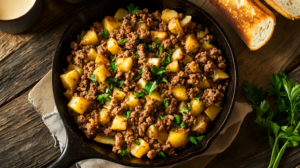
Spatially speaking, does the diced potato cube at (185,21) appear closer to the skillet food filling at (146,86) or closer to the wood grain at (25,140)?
the skillet food filling at (146,86)

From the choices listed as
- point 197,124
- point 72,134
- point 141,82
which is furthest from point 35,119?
point 197,124

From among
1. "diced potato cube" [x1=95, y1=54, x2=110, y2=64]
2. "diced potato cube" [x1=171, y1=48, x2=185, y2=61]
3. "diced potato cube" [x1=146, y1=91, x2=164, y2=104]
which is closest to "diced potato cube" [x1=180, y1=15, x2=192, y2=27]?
"diced potato cube" [x1=171, y1=48, x2=185, y2=61]

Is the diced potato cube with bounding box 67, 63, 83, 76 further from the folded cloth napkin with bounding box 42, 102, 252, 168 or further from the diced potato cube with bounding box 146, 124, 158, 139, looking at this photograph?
the diced potato cube with bounding box 146, 124, 158, 139

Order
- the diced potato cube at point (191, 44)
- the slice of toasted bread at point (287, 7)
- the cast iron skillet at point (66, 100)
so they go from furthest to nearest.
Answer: the slice of toasted bread at point (287, 7) < the diced potato cube at point (191, 44) < the cast iron skillet at point (66, 100)

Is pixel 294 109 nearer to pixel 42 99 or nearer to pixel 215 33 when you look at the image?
pixel 215 33

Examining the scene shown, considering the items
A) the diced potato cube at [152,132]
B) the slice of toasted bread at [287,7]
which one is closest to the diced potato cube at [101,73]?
the diced potato cube at [152,132]

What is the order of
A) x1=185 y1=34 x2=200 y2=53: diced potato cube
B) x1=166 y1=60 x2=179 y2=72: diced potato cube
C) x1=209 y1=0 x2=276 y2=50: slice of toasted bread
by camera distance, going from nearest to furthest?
1. x1=166 y1=60 x2=179 y2=72: diced potato cube
2. x1=185 y1=34 x2=200 y2=53: diced potato cube
3. x1=209 y1=0 x2=276 y2=50: slice of toasted bread

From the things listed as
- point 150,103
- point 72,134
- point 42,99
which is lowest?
point 42,99
